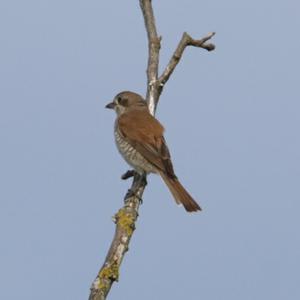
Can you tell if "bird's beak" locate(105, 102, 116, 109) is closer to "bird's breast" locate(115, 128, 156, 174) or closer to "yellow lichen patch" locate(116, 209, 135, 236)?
"bird's breast" locate(115, 128, 156, 174)

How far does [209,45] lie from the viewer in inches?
291

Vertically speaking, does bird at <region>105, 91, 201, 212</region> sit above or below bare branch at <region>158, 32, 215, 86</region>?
below

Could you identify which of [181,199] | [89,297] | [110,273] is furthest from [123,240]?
[181,199]

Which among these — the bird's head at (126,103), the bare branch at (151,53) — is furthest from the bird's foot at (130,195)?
the bird's head at (126,103)

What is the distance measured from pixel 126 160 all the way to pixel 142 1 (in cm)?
154

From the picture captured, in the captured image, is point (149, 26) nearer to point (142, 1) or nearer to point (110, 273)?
point (142, 1)

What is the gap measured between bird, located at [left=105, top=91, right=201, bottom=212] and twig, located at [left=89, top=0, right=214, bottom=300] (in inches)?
9.1

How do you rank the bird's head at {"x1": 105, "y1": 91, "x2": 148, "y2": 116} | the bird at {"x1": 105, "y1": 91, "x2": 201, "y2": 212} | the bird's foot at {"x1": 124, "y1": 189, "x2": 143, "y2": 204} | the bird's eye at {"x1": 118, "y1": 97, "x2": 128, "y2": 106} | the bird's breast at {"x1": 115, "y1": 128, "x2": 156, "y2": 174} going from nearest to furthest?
the bird's foot at {"x1": 124, "y1": 189, "x2": 143, "y2": 204} → the bird at {"x1": 105, "y1": 91, "x2": 201, "y2": 212} → the bird's breast at {"x1": 115, "y1": 128, "x2": 156, "y2": 174} → the bird's head at {"x1": 105, "y1": 91, "x2": 148, "y2": 116} → the bird's eye at {"x1": 118, "y1": 97, "x2": 128, "y2": 106}

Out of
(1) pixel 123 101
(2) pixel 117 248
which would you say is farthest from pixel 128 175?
(2) pixel 117 248

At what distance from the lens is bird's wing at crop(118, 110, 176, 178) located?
7723 mm

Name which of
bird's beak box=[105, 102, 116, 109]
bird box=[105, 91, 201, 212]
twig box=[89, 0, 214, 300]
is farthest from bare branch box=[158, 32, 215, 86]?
bird's beak box=[105, 102, 116, 109]

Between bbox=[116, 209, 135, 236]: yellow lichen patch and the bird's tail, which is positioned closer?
bbox=[116, 209, 135, 236]: yellow lichen patch

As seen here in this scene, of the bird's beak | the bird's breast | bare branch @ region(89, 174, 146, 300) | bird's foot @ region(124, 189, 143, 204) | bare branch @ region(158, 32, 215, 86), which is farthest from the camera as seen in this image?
the bird's beak

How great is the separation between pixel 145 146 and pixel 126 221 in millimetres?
2273
